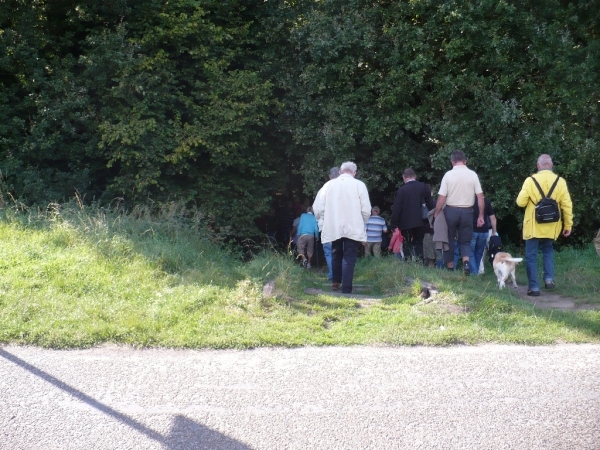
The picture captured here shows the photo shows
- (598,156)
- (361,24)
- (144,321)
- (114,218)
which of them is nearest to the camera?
(144,321)

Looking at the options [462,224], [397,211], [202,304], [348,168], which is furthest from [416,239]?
[202,304]

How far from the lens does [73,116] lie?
1404 cm

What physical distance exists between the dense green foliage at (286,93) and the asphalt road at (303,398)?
908 centimetres

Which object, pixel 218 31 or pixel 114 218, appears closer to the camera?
pixel 114 218

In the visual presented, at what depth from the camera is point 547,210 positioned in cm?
841

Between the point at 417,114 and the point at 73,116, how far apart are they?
7344mm

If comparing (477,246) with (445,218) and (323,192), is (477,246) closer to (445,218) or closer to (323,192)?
(445,218)

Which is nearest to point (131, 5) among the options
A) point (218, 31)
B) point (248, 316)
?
point (218, 31)

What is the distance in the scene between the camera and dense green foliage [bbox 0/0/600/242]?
1387 centimetres

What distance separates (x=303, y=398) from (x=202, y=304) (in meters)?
2.33

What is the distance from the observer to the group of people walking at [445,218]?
8.52 m

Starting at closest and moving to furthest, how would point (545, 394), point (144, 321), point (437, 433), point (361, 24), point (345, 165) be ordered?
point (437, 433) < point (545, 394) < point (144, 321) < point (345, 165) < point (361, 24)

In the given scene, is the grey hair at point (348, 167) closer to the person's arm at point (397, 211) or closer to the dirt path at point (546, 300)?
the dirt path at point (546, 300)

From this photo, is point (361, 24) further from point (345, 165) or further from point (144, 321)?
point (144, 321)
